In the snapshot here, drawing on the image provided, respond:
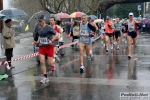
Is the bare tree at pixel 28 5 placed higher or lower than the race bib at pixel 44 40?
higher

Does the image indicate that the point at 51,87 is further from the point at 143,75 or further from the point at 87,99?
the point at 143,75

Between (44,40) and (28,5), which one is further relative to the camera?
(28,5)

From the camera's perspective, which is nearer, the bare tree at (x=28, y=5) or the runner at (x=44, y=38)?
the runner at (x=44, y=38)

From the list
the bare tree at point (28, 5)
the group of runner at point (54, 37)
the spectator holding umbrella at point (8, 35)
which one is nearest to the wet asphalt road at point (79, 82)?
the group of runner at point (54, 37)

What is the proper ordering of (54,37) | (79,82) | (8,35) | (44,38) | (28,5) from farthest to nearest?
(28,5)
(8,35)
(54,37)
(44,38)
(79,82)

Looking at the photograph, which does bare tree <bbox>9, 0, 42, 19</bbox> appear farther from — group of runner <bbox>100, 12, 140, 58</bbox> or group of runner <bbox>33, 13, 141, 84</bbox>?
group of runner <bbox>33, 13, 141, 84</bbox>

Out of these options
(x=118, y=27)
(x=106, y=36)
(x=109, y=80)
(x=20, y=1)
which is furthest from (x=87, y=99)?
(x=20, y=1)

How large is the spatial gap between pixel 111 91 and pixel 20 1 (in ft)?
149

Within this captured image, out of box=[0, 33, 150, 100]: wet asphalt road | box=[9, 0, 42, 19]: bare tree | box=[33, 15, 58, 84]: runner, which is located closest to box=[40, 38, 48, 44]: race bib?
box=[33, 15, 58, 84]: runner

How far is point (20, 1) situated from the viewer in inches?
2007

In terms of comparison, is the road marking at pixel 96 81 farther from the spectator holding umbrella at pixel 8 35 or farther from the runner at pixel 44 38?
the spectator holding umbrella at pixel 8 35

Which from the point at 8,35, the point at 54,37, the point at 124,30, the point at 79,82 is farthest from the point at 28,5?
the point at 79,82

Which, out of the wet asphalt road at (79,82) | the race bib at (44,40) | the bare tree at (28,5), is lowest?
the wet asphalt road at (79,82)

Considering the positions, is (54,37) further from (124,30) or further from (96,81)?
(124,30)
